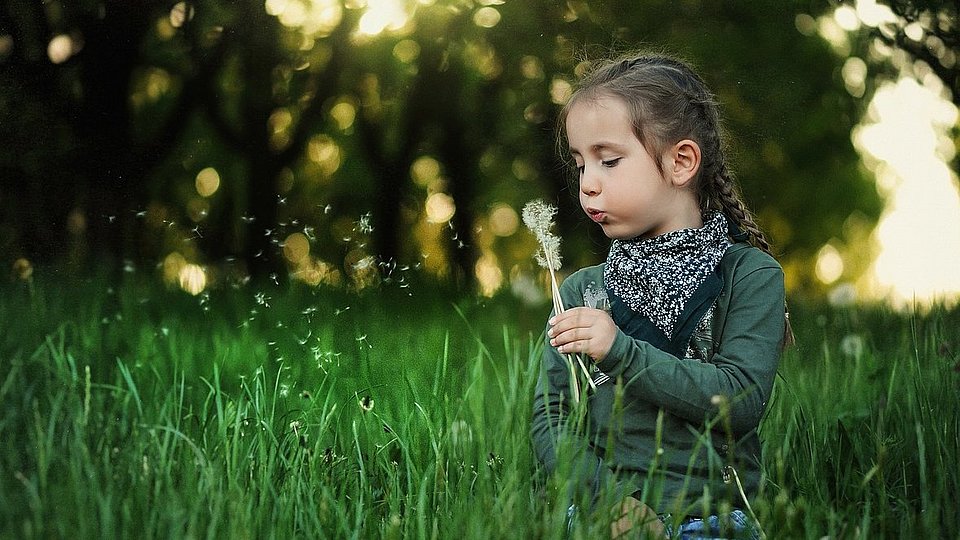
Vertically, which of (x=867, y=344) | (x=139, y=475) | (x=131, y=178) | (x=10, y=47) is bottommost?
(x=867, y=344)

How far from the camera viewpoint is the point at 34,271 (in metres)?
3.69

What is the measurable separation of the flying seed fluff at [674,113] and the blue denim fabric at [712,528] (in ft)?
1.58

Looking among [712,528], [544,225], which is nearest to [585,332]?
[544,225]

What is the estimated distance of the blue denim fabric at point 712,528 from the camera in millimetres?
2008

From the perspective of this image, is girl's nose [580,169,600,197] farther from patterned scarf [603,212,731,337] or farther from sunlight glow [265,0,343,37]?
sunlight glow [265,0,343,37]

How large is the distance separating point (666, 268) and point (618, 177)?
23cm

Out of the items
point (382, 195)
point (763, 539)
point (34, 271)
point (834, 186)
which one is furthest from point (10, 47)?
point (834, 186)

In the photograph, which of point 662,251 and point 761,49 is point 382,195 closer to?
point 761,49

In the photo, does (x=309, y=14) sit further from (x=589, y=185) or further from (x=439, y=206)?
(x=589, y=185)

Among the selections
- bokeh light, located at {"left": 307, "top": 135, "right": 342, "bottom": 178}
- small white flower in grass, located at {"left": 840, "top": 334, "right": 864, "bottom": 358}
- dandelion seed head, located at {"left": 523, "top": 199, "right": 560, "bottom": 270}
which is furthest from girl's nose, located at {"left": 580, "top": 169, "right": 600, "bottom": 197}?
bokeh light, located at {"left": 307, "top": 135, "right": 342, "bottom": 178}

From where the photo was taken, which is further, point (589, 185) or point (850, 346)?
point (850, 346)

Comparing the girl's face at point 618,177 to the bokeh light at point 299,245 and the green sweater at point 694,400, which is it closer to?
the green sweater at point 694,400

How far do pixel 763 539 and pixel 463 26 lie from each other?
4.89m

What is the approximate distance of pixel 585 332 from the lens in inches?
81.4
